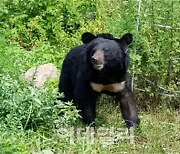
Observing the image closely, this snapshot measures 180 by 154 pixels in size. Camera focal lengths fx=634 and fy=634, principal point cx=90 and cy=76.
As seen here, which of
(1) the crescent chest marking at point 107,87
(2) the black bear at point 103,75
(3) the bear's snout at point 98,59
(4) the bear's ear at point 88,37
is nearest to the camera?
(3) the bear's snout at point 98,59

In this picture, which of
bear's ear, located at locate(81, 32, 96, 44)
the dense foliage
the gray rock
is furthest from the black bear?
the gray rock

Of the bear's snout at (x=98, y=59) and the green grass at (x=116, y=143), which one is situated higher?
the bear's snout at (x=98, y=59)

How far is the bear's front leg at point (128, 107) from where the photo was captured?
620 centimetres

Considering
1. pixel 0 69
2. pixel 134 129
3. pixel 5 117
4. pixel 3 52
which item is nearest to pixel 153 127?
pixel 134 129

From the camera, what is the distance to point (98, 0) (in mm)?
9109

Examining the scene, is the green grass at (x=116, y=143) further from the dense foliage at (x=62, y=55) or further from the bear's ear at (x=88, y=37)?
the bear's ear at (x=88, y=37)

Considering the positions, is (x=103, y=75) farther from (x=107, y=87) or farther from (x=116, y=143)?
(x=116, y=143)

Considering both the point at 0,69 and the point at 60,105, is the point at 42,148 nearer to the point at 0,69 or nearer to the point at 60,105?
the point at 60,105

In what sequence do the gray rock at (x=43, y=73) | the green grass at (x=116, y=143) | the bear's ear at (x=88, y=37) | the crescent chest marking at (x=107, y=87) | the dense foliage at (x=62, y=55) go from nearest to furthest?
the green grass at (x=116, y=143) < the dense foliage at (x=62, y=55) < the crescent chest marking at (x=107, y=87) < the bear's ear at (x=88, y=37) < the gray rock at (x=43, y=73)

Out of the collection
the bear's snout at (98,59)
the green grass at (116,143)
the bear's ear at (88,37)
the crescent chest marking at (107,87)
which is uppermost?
the bear's ear at (88,37)

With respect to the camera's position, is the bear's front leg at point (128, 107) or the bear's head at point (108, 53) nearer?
the bear's head at point (108, 53)

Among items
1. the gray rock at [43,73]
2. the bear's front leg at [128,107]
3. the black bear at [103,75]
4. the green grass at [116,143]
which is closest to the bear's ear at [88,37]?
the black bear at [103,75]

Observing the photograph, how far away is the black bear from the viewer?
597cm

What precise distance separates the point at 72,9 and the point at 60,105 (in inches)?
155
